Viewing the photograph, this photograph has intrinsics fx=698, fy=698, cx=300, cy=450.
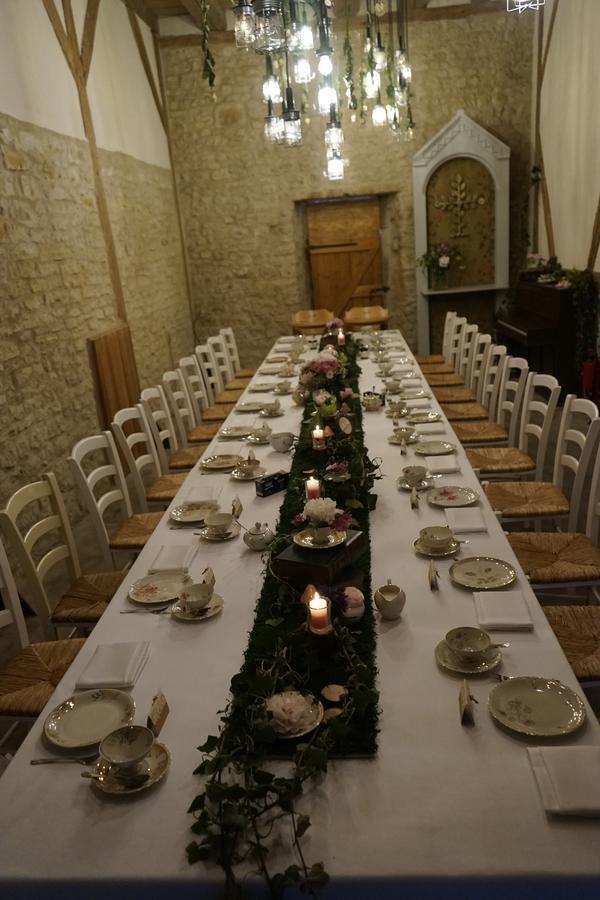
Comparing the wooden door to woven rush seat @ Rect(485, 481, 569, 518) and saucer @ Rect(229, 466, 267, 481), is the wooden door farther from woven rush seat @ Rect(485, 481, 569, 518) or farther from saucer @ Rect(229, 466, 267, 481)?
saucer @ Rect(229, 466, 267, 481)

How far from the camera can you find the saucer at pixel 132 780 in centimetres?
157

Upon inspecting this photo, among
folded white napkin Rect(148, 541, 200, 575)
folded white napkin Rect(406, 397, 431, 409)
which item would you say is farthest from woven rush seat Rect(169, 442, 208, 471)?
folded white napkin Rect(148, 541, 200, 575)

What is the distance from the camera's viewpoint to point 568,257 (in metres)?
8.02

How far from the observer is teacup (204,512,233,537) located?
286cm

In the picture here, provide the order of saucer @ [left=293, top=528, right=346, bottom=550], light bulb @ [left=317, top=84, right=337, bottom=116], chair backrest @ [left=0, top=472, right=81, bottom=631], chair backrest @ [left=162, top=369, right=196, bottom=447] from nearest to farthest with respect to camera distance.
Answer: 1. saucer @ [left=293, top=528, right=346, bottom=550]
2. chair backrest @ [left=0, top=472, right=81, bottom=631]
3. light bulb @ [left=317, top=84, right=337, bottom=116]
4. chair backrest @ [left=162, top=369, right=196, bottom=447]

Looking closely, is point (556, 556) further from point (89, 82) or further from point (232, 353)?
point (89, 82)

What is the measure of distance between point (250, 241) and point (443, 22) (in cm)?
371

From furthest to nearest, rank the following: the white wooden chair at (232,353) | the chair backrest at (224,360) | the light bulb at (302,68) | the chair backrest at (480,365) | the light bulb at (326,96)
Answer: the white wooden chair at (232,353)
the chair backrest at (224,360)
the chair backrest at (480,365)
the light bulb at (326,96)
the light bulb at (302,68)

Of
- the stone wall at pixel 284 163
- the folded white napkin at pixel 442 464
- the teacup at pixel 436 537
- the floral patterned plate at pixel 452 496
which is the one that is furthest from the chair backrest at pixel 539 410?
the stone wall at pixel 284 163

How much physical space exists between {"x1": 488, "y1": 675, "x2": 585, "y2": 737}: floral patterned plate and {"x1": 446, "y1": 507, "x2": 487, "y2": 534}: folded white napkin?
0.94 metres

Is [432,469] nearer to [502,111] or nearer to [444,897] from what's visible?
[444,897]

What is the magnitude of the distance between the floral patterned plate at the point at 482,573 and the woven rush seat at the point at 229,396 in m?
4.07

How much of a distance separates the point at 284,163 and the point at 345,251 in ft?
4.76

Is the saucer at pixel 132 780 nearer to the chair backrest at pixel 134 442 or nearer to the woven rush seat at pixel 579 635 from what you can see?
the woven rush seat at pixel 579 635
